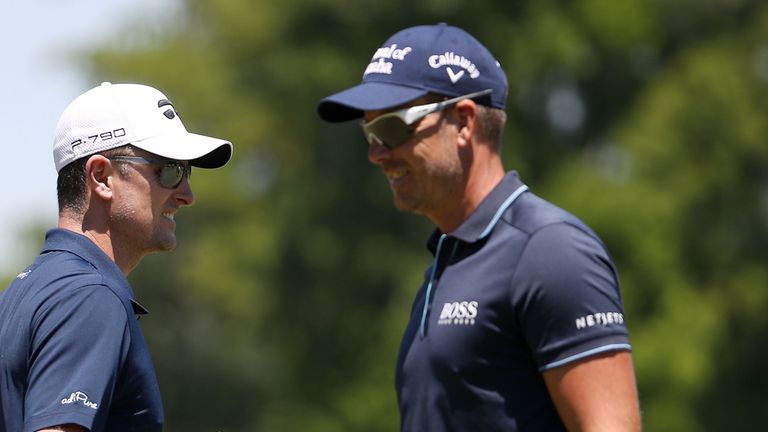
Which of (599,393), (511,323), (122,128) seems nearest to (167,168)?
(122,128)

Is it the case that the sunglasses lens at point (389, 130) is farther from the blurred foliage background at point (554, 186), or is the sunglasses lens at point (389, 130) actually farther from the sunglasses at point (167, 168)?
the blurred foliage background at point (554, 186)

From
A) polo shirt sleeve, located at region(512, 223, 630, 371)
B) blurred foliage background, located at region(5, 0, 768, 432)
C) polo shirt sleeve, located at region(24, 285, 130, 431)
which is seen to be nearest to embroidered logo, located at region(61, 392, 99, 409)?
polo shirt sleeve, located at region(24, 285, 130, 431)

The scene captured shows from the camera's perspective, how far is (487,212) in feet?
16.1

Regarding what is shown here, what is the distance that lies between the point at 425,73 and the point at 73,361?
4.81ft

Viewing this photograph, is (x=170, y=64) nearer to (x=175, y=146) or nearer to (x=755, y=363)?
(x=755, y=363)

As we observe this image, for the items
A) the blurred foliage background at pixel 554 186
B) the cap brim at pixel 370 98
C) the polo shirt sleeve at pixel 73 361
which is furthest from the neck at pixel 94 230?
the blurred foliage background at pixel 554 186

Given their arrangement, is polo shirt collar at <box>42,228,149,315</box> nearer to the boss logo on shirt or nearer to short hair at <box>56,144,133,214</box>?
short hair at <box>56,144,133,214</box>

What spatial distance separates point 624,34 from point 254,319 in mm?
9046

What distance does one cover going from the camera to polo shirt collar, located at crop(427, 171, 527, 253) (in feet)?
16.0

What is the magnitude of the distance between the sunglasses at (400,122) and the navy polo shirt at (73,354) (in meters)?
0.97

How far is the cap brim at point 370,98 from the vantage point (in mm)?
4965

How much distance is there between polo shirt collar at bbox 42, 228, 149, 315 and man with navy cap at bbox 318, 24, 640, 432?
0.89m

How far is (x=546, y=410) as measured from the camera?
15.1ft

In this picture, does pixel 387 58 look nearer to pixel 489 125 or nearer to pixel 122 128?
pixel 489 125
